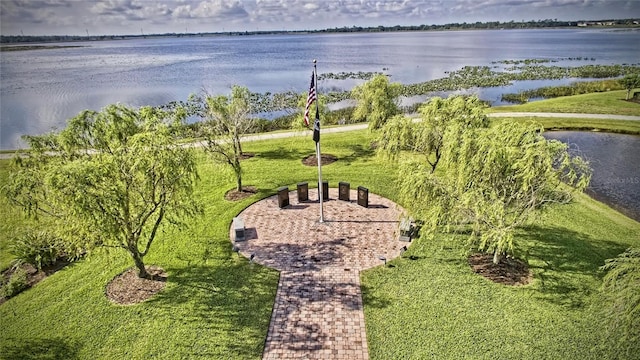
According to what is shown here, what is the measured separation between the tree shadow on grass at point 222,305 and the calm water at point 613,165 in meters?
14.2

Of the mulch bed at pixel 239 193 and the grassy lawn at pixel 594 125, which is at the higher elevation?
the grassy lawn at pixel 594 125

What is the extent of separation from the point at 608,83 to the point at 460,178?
55156mm

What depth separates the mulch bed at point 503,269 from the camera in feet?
43.7

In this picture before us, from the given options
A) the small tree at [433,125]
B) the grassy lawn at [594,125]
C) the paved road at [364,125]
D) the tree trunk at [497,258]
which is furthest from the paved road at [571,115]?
the tree trunk at [497,258]

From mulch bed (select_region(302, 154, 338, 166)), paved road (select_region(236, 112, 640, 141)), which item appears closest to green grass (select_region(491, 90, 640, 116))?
paved road (select_region(236, 112, 640, 141))

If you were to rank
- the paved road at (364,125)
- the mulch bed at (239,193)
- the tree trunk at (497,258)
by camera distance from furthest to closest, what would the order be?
the paved road at (364,125) < the mulch bed at (239,193) < the tree trunk at (497,258)

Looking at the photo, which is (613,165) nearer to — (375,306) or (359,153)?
(359,153)

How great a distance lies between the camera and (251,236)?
16422 mm

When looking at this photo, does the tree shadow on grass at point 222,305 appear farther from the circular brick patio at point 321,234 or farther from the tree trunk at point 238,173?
the tree trunk at point 238,173

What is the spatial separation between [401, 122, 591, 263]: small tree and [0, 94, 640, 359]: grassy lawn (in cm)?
205

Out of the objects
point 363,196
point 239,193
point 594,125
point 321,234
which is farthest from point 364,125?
point 594,125

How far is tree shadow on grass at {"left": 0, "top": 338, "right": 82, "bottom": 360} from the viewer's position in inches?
416

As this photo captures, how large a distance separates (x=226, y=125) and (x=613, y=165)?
998 inches

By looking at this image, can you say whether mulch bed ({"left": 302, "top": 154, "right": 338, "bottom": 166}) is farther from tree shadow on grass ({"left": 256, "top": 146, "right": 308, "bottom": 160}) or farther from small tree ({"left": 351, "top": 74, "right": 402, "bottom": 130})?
small tree ({"left": 351, "top": 74, "right": 402, "bottom": 130})
